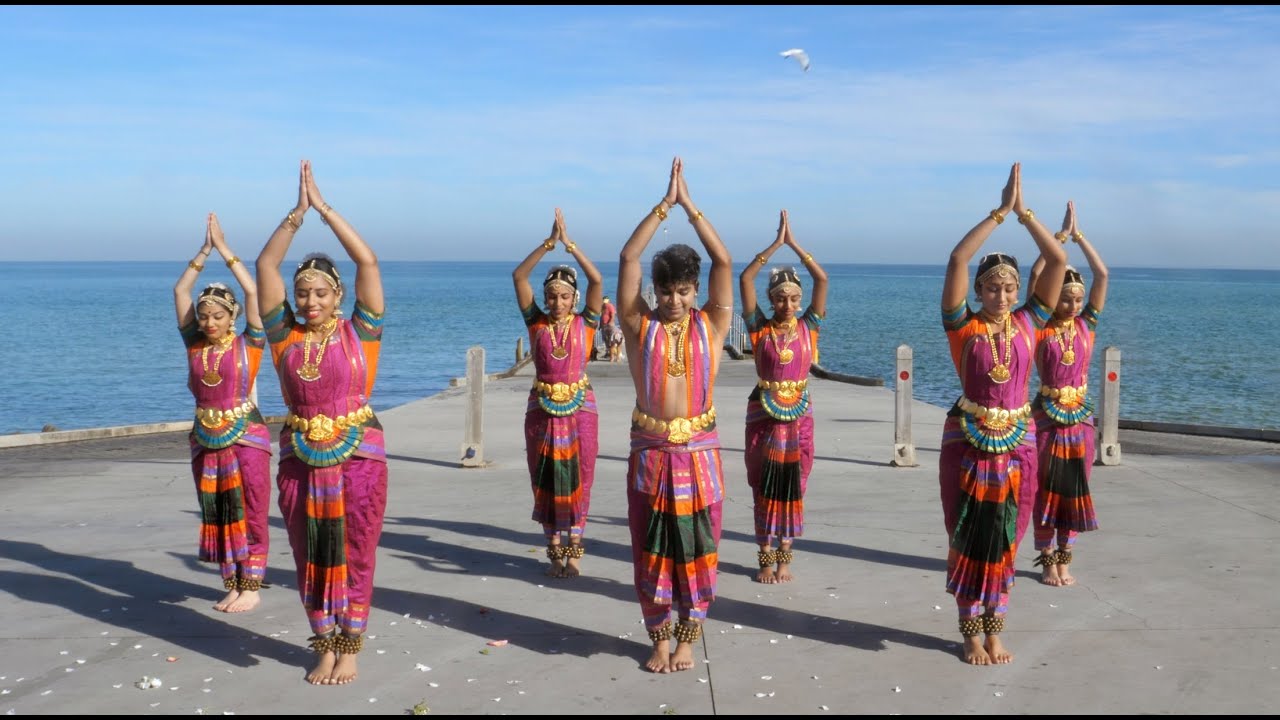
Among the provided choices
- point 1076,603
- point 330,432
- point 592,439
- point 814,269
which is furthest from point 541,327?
point 1076,603

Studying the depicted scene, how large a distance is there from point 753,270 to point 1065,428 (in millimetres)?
2363

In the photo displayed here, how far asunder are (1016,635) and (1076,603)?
0.84 m

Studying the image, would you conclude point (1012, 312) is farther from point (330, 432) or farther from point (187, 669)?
point (187, 669)

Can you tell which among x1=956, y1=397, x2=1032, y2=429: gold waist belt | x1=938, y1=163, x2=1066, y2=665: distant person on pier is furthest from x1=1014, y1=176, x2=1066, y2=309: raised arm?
x1=956, y1=397, x2=1032, y2=429: gold waist belt

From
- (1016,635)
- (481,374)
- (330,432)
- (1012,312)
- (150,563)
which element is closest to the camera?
(330,432)

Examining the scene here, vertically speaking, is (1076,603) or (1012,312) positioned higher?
(1012,312)

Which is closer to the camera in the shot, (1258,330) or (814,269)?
(814,269)

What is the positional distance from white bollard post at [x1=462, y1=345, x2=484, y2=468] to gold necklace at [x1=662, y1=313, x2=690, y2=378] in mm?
6797

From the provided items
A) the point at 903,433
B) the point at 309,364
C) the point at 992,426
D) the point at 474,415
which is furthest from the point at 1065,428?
the point at 474,415

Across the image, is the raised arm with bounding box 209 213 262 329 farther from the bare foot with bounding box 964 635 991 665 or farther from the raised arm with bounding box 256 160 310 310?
the bare foot with bounding box 964 635 991 665

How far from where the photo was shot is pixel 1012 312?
6070mm

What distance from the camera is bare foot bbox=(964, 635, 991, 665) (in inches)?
237

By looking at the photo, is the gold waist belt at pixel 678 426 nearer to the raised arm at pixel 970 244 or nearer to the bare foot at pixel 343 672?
the raised arm at pixel 970 244

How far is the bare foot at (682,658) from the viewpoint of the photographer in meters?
5.91
